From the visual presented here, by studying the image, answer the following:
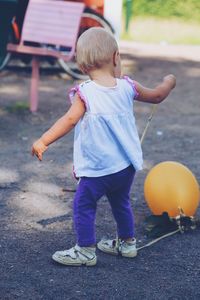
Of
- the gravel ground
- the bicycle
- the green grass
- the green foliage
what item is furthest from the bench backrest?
the green foliage

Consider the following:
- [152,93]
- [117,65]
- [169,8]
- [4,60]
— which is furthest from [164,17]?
[117,65]

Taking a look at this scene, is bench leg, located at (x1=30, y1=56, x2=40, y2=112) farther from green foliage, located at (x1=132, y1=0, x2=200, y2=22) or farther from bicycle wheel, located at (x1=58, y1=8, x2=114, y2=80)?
green foliage, located at (x1=132, y1=0, x2=200, y2=22)

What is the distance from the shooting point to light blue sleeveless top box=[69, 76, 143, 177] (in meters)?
3.66

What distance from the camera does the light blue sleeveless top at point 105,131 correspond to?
3664mm

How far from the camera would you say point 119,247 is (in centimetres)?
401

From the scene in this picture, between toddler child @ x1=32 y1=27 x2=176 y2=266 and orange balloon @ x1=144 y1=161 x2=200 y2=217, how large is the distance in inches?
23.9

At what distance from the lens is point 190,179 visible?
14.9 feet

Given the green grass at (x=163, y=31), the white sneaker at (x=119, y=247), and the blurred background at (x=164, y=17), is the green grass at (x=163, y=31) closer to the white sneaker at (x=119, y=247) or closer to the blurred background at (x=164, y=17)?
the blurred background at (x=164, y=17)

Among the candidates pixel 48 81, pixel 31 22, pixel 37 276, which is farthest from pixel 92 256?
pixel 48 81

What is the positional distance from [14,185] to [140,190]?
895mm

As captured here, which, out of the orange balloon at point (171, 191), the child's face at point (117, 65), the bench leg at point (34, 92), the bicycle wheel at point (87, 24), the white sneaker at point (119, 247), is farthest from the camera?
the bicycle wheel at point (87, 24)

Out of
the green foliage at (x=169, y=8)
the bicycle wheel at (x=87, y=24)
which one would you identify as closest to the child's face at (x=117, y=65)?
the bicycle wheel at (x=87, y=24)

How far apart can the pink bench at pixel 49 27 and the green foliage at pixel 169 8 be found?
25.9 ft

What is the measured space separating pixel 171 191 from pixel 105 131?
2.94 feet
